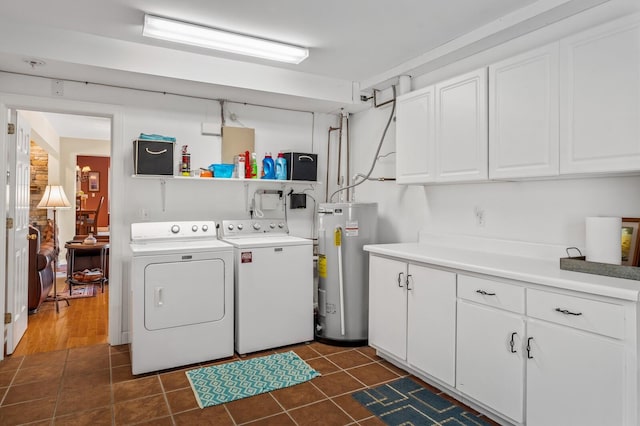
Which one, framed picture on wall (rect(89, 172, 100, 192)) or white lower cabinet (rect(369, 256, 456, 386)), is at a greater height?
framed picture on wall (rect(89, 172, 100, 192))

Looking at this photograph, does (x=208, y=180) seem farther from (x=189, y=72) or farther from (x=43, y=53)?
(x=43, y=53)

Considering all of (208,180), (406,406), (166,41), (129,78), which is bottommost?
(406,406)

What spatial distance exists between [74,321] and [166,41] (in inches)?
122

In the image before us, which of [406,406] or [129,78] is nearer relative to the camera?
[406,406]

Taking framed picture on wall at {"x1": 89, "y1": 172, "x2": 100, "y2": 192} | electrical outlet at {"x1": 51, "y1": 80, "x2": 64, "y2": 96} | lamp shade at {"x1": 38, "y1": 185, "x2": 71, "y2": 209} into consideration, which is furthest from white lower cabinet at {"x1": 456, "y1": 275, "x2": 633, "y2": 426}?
framed picture on wall at {"x1": 89, "y1": 172, "x2": 100, "y2": 192}

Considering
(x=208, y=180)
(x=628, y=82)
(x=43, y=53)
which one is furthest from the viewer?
(x=208, y=180)

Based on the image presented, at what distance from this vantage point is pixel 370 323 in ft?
11.0

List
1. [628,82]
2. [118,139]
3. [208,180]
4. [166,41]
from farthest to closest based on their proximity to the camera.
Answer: [208,180] < [118,139] < [166,41] < [628,82]

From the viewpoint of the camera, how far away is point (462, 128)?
286 centimetres

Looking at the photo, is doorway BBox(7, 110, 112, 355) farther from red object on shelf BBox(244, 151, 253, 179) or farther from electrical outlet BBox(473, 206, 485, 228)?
electrical outlet BBox(473, 206, 485, 228)

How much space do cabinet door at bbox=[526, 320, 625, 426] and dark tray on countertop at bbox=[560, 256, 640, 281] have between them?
1.20 ft

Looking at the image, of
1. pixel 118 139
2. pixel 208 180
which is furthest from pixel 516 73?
pixel 118 139

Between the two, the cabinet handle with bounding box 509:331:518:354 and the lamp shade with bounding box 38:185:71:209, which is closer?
the cabinet handle with bounding box 509:331:518:354

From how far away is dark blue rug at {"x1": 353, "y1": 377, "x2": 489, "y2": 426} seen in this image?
7.71ft
